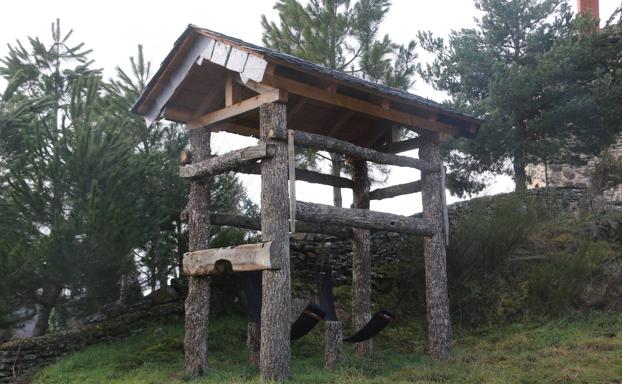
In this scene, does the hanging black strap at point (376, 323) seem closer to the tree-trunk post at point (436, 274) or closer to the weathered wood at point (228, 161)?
the tree-trunk post at point (436, 274)

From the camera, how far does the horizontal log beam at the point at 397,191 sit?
8.99 metres

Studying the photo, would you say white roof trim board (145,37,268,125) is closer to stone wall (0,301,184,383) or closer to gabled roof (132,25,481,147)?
gabled roof (132,25,481,147)

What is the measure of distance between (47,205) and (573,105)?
10434 mm

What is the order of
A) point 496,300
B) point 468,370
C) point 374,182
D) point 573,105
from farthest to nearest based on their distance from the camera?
point 374,182, point 573,105, point 496,300, point 468,370

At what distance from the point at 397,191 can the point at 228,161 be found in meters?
2.87

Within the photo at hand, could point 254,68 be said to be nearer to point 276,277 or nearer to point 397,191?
point 276,277

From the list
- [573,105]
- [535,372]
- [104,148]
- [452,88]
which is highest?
[452,88]

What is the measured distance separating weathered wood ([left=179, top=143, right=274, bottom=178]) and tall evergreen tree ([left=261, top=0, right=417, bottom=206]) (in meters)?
6.45

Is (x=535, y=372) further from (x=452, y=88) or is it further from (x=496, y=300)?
(x=452, y=88)

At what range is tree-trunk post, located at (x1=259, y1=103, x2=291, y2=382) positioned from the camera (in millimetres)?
6508

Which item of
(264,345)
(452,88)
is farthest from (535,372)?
(452,88)

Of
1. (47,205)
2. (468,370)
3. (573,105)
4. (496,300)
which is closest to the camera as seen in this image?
(468,370)

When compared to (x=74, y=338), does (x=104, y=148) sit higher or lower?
higher

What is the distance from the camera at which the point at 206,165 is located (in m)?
7.79
